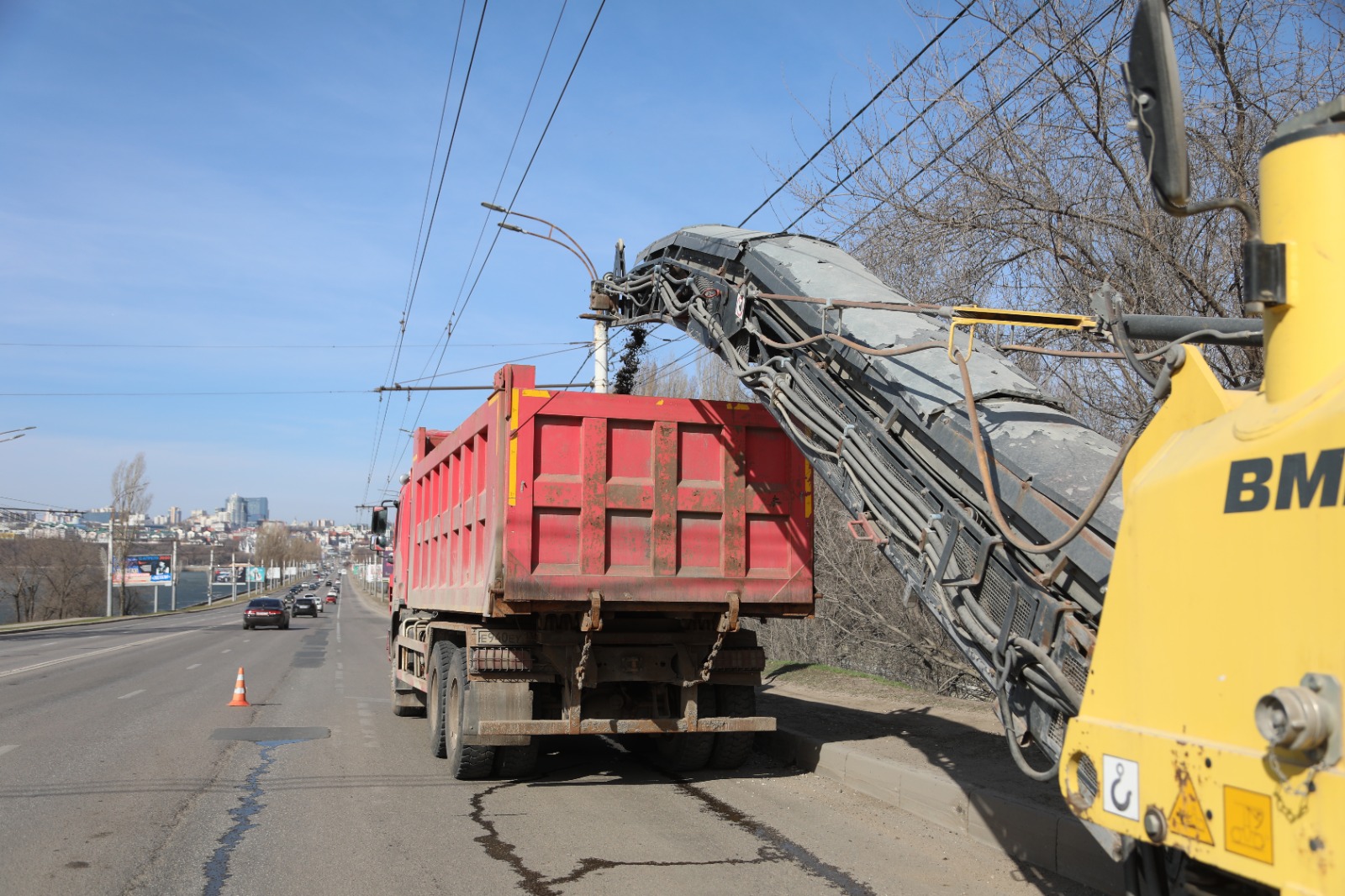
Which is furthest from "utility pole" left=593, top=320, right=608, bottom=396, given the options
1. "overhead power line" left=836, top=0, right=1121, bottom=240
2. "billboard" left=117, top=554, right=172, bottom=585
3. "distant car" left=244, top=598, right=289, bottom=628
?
"billboard" left=117, top=554, right=172, bottom=585

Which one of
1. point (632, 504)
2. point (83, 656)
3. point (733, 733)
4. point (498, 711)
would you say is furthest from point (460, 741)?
point (83, 656)

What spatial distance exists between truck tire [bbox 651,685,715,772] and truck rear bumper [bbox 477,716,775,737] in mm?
142

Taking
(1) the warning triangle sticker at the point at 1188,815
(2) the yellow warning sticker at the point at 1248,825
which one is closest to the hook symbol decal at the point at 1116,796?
(1) the warning triangle sticker at the point at 1188,815

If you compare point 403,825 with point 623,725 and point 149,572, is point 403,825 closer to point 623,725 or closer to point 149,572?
point 623,725

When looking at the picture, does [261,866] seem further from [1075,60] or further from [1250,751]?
[1075,60]

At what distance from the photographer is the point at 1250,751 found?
2.54 m

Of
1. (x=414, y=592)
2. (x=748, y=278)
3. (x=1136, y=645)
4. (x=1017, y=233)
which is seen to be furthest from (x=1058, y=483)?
(x=414, y=592)

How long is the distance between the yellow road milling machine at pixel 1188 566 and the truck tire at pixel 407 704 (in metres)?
9.59

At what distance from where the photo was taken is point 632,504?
26.9 feet

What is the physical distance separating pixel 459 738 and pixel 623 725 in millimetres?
1404

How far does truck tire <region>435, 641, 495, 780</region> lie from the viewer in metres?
8.55

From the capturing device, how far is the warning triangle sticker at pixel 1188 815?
2.69 m

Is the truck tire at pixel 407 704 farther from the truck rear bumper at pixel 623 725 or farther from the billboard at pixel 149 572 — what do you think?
the billboard at pixel 149 572

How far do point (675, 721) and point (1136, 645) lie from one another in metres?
5.94
